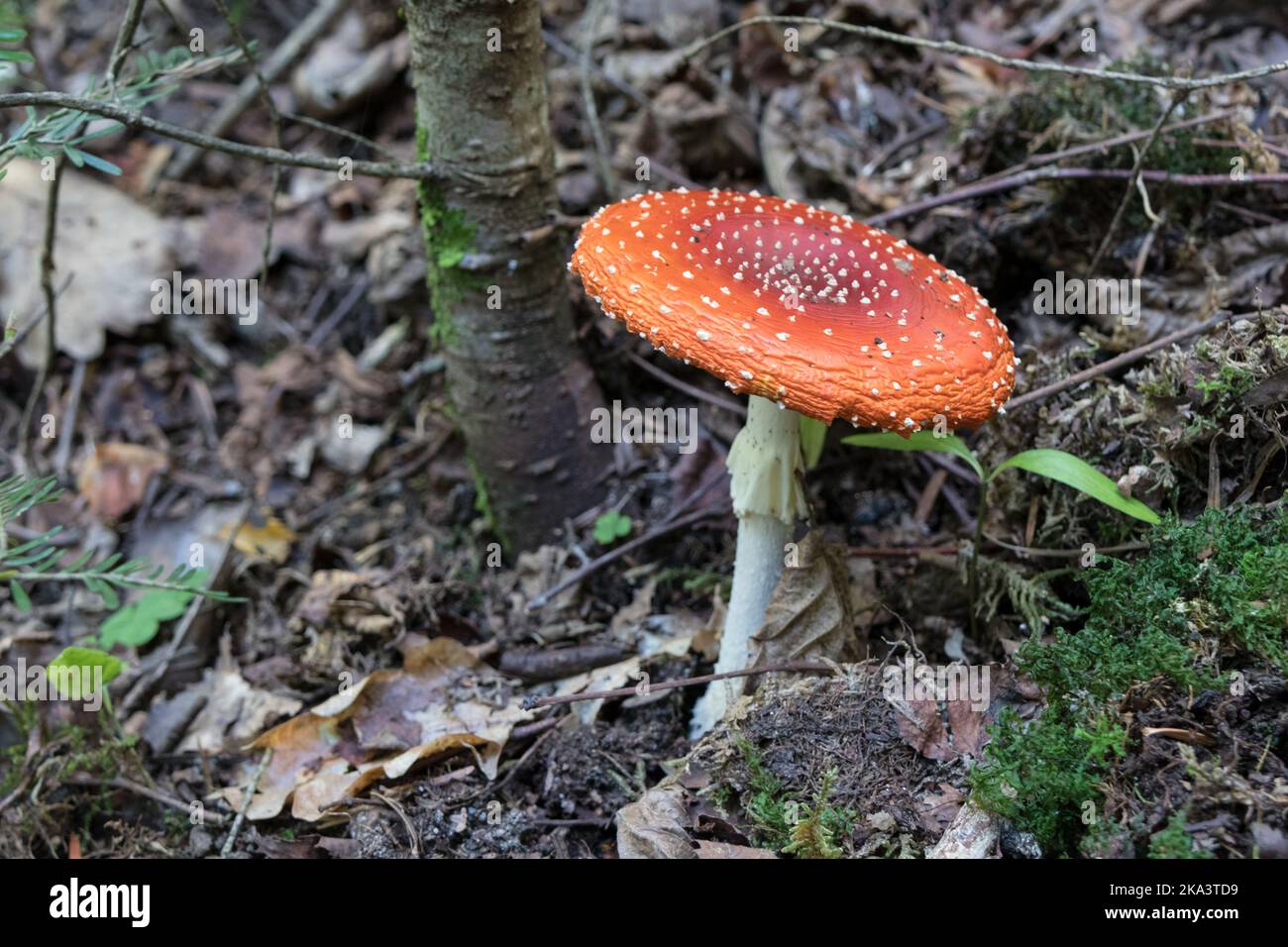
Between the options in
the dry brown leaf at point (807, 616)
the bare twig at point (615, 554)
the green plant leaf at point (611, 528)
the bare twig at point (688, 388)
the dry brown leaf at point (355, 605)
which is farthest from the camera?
the bare twig at point (688, 388)

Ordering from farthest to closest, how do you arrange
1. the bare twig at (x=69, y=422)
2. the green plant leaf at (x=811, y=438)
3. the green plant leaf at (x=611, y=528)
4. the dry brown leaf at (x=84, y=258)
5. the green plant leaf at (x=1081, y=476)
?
the dry brown leaf at (x=84, y=258), the bare twig at (x=69, y=422), the green plant leaf at (x=611, y=528), the green plant leaf at (x=811, y=438), the green plant leaf at (x=1081, y=476)

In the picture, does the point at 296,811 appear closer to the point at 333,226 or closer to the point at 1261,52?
the point at 333,226

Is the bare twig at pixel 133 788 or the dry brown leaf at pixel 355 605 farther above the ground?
the dry brown leaf at pixel 355 605

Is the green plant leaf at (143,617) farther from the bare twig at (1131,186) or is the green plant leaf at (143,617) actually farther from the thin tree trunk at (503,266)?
the bare twig at (1131,186)

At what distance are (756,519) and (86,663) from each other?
2.64 metres

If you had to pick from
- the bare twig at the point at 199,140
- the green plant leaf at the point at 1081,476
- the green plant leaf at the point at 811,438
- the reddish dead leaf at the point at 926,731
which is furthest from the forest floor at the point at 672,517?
the bare twig at the point at 199,140

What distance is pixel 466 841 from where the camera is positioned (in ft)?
10.9

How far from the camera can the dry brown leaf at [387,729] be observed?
356cm

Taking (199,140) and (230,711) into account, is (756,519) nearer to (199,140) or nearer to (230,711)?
(199,140)

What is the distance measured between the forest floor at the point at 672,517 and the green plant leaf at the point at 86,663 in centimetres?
30

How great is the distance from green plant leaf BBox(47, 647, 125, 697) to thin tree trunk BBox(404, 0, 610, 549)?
177cm

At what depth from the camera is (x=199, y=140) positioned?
3160 millimetres

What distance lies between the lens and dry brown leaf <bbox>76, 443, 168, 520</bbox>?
17.1ft
